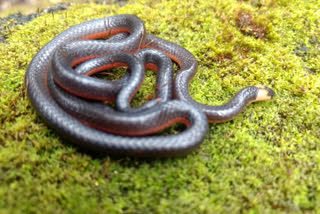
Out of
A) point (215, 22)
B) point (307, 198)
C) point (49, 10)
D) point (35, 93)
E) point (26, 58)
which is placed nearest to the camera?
point (307, 198)

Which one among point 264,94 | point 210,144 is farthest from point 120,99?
point 264,94

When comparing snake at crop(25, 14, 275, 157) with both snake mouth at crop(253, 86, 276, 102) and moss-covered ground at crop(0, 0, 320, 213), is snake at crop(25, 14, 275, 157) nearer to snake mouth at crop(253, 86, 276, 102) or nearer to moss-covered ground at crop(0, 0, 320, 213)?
snake mouth at crop(253, 86, 276, 102)

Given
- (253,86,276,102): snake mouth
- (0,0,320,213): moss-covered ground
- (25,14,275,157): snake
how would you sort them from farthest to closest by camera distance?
(253,86,276,102): snake mouth → (25,14,275,157): snake → (0,0,320,213): moss-covered ground

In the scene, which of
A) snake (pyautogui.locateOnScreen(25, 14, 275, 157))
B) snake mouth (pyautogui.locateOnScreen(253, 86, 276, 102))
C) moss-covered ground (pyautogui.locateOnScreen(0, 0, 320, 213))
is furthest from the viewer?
snake mouth (pyautogui.locateOnScreen(253, 86, 276, 102))

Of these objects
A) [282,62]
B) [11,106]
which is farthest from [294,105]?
[11,106]

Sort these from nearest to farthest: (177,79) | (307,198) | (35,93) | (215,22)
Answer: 1. (307,198)
2. (35,93)
3. (177,79)
4. (215,22)

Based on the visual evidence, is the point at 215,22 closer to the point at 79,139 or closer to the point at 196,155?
the point at 196,155

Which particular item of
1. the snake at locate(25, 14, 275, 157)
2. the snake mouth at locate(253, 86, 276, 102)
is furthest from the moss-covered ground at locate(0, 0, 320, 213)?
the snake at locate(25, 14, 275, 157)
